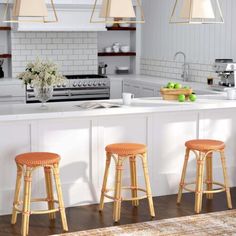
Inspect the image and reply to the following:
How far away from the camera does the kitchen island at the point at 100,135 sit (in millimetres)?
5348

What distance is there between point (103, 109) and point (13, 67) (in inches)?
165

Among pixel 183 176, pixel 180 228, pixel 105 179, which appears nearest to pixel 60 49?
pixel 183 176

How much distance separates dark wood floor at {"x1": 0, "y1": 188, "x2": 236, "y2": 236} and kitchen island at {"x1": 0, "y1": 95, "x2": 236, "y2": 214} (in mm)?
204

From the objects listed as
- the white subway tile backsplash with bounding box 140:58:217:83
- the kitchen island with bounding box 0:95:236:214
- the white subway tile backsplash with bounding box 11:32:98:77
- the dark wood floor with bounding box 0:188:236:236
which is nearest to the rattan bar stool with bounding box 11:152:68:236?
the dark wood floor with bounding box 0:188:236:236

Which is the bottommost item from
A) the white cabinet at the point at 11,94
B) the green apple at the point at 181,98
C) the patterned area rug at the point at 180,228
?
the patterned area rug at the point at 180,228

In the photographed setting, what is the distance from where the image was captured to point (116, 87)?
9.30 metres

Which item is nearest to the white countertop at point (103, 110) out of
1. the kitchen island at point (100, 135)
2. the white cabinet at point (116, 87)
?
the kitchen island at point (100, 135)

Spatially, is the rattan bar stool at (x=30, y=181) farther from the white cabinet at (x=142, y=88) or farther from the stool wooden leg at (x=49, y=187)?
the white cabinet at (x=142, y=88)

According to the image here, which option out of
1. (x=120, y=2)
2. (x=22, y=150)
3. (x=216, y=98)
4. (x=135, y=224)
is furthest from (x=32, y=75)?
(x=216, y=98)

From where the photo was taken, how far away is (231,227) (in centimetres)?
503

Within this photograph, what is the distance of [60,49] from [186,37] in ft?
7.16

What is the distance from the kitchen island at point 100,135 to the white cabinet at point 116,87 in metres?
3.06

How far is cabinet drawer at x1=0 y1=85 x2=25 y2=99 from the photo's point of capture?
334 inches

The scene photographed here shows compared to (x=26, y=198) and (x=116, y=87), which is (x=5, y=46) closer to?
(x=116, y=87)
